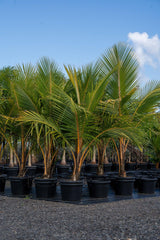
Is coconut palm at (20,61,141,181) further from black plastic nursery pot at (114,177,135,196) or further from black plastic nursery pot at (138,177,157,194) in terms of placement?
black plastic nursery pot at (138,177,157,194)

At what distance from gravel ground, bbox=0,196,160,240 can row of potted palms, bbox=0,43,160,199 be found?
85cm

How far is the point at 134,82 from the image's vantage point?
686 cm

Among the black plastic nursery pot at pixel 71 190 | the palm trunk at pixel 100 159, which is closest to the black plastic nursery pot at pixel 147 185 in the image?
the palm trunk at pixel 100 159

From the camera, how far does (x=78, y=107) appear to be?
549 cm

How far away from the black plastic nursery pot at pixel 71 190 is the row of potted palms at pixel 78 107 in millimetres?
22

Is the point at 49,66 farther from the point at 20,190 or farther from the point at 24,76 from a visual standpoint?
the point at 20,190

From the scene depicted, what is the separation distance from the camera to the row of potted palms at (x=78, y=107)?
561 cm

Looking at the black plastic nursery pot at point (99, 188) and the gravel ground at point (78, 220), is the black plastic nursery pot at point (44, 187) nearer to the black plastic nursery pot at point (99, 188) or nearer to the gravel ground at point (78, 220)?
the gravel ground at point (78, 220)

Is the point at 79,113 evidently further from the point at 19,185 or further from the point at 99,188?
the point at 19,185

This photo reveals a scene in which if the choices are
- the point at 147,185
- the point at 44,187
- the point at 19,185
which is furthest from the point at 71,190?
the point at 147,185

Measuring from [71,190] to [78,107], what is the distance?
1.75m

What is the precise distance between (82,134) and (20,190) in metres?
2.17

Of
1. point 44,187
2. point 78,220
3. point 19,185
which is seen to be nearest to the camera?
point 78,220

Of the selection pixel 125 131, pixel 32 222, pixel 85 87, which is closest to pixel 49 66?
pixel 85 87
